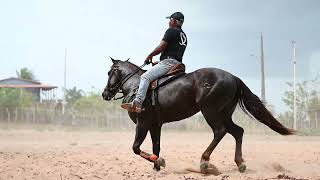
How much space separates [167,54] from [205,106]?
1284 mm

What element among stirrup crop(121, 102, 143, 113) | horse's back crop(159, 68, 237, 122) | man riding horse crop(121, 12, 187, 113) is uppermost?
man riding horse crop(121, 12, 187, 113)

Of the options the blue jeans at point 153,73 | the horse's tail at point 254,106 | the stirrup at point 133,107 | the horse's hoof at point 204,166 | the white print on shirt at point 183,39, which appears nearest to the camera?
the horse's hoof at point 204,166

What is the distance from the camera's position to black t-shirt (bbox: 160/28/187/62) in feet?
29.2

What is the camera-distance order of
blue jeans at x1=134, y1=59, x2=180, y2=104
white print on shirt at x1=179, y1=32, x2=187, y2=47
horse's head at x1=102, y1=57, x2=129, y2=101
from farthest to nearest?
horse's head at x1=102, y1=57, x2=129, y2=101 < white print on shirt at x1=179, y1=32, x2=187, y2=47 < blue jeans at x1=134, y1=59, x2=180, y2=104

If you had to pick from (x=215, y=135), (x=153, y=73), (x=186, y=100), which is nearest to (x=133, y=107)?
(x=153, y=73)

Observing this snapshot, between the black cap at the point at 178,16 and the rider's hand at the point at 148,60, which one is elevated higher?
the black cap at the point at 178,16

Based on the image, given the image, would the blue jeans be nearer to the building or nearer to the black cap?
the black cap

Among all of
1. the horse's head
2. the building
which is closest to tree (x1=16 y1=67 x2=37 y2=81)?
the building

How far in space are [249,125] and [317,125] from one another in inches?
196

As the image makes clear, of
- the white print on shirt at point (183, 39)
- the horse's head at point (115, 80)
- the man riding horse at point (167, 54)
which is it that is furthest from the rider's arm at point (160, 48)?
the horse's head at point (115, 80)

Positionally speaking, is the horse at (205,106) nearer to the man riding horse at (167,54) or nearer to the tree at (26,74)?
the man riding horse at (167,54)

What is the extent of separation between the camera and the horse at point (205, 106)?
847cm

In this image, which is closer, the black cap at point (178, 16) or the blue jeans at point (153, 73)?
the blue jeans at point (153, 73)

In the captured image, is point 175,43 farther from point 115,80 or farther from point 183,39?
point 115,80
